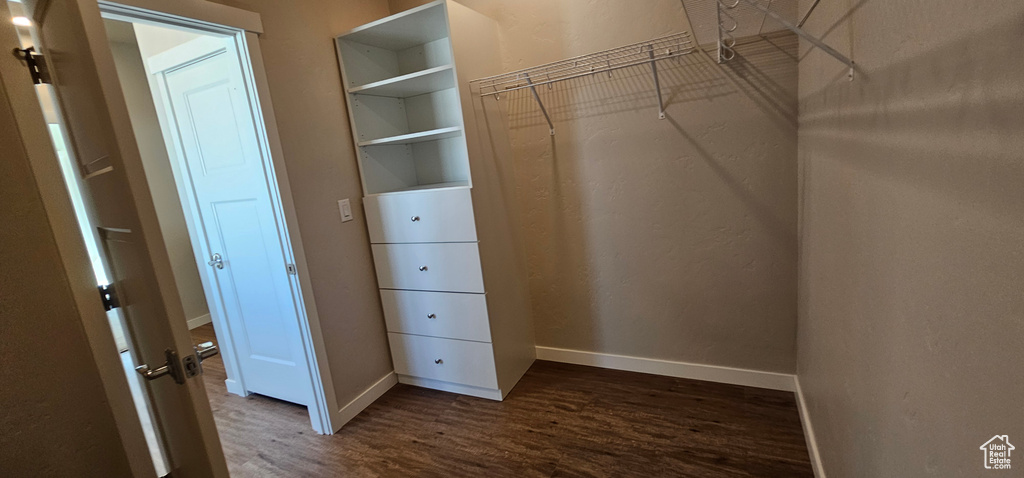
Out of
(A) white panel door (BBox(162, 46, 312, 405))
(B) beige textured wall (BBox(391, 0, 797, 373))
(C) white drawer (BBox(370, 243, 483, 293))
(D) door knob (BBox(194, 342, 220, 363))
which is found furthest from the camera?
(C) white drawer (BBox(370, 243, 483, 293))

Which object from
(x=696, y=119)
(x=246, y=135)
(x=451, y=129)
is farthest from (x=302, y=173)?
(x=696, y=119)

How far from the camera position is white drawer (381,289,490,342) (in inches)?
91.7

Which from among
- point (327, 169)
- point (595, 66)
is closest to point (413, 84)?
point (327, 169)

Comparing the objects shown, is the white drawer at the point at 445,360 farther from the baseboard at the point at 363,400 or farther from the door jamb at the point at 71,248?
the door jamb at the point at 71,248

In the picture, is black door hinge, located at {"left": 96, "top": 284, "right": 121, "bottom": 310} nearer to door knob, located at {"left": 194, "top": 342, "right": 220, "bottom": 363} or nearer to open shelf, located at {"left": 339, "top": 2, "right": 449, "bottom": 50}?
door knob, located at {"left": 194, "top": 342, "right": 220, "bottom": 363}

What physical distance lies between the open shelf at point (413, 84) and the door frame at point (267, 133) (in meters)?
0.50

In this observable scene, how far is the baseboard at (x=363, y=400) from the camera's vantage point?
2.33 meters

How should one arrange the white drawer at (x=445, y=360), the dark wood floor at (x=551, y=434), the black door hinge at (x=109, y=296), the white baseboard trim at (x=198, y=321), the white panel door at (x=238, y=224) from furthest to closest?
the white baseboard trim at (x=198, y=321)
the white drawer at (x=445, y=360)
the white panel door at (x=238, y=224)
the dark wood floor at (x=551, y=434)
the black door hinge at (x=109, y=296)

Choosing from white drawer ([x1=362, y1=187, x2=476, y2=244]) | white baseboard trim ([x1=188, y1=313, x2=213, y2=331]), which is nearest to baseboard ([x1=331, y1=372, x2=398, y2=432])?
white drawer ([x1=362, y1=187, x2=476, y2=244])

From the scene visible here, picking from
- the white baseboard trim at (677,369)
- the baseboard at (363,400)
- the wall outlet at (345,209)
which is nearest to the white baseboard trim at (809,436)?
the white baseboard trim at (677,369)

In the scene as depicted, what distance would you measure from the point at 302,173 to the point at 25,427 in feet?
4.43

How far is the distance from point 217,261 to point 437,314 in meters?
1.36

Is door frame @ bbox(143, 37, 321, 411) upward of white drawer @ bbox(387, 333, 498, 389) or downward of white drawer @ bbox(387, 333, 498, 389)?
upward

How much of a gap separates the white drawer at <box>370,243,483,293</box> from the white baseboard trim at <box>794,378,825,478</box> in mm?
1546
